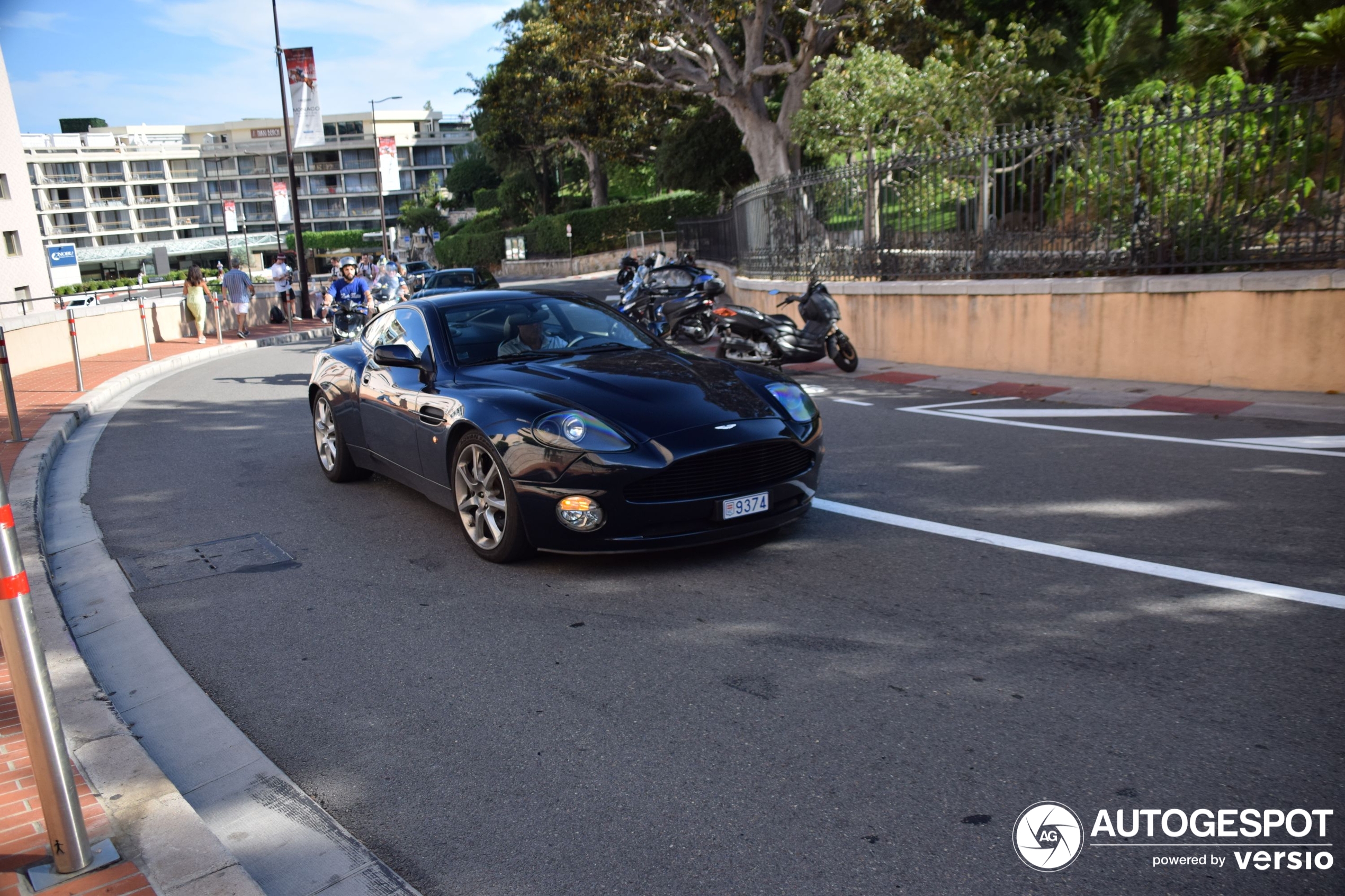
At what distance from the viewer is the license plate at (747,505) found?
17.6ft

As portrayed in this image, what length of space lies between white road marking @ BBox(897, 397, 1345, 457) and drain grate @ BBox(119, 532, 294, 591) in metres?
6.14

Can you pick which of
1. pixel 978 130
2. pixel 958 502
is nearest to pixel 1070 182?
pixel 958 502

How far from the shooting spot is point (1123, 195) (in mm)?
11086

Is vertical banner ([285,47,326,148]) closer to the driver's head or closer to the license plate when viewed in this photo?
the driver's head

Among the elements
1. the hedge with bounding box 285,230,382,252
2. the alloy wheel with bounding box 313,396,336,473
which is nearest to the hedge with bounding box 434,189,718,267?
the alloy wheel with bounding box 313,396,336,473

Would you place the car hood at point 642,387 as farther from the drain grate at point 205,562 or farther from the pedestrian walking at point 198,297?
the pedestrian walking at point 198,297

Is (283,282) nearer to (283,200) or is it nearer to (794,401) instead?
(283,200)

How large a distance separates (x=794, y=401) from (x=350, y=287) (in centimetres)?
1540

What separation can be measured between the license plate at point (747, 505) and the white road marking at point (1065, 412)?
487 centimetres

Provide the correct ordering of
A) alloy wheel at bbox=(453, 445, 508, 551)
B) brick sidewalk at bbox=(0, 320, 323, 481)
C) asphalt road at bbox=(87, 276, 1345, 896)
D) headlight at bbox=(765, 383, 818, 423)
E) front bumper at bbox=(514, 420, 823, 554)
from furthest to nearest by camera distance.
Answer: brick sidewalk at bbox=(0, 320, 323, 481)
headlight at bbox=(765, 383, 818, 423)
alloy wheel at bbox=(453, 445, 508, 551)
front bumper at bbox=(514, 420, 823, 554)
asphalt road at bbox=(87, 276, 1345, 896)

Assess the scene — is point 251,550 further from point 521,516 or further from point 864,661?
point 864,661

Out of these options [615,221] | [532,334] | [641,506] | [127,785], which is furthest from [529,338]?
[615,221]

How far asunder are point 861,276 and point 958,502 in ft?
29.9

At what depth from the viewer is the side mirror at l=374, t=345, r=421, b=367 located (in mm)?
6488
